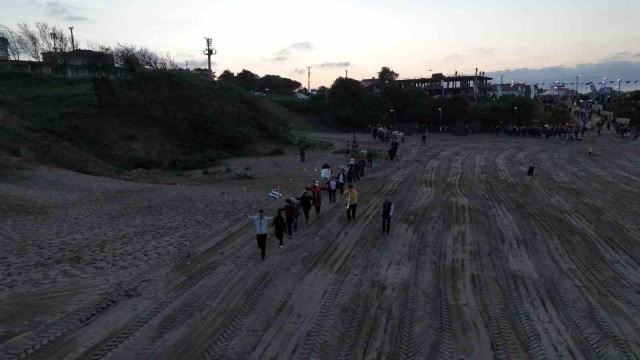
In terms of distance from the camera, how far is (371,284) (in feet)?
33.1

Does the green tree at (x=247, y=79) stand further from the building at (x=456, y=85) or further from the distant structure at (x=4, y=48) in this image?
the distant structure at (x=4, y=48)

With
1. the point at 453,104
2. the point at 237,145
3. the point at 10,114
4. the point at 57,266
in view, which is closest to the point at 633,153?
the point at 453,104

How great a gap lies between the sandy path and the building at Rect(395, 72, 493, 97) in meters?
78.0

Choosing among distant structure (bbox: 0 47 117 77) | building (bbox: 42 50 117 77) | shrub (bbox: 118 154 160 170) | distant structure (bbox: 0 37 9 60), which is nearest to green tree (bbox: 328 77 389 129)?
distant structure (bbox: 0 47 117 77)

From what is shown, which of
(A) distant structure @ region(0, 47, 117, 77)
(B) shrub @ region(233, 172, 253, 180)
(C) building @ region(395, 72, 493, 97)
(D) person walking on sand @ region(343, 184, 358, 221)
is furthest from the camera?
(C) building @ region(395, 72, 493, 97)

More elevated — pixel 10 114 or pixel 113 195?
pixel 10 114

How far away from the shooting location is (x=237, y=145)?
121ft

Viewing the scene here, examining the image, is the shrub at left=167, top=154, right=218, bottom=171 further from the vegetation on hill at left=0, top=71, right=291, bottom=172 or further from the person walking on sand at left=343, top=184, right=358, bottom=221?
the person walking on sand at left=343, top=184, right=358, bottom=221

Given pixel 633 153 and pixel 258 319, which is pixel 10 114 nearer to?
pixel 258 319

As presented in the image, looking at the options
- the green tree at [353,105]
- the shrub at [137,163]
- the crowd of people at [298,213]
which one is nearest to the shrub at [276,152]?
the shrub at [137,163]

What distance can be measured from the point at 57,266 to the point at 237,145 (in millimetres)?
26932

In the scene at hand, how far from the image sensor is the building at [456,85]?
305 ft

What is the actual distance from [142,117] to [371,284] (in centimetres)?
3319

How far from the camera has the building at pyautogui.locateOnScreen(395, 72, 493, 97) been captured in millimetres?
92812
